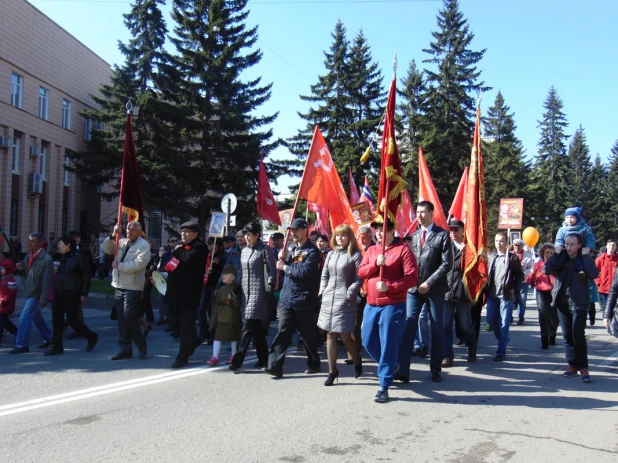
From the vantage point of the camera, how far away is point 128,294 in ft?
26.5

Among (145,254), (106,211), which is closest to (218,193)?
(106,211)

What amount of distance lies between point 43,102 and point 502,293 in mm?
30838

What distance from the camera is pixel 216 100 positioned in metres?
30.4

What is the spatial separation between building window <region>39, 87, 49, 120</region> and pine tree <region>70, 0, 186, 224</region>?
4.83m

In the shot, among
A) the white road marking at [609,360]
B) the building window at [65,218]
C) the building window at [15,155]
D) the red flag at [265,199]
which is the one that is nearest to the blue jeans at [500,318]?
the white road marking at [609,360]

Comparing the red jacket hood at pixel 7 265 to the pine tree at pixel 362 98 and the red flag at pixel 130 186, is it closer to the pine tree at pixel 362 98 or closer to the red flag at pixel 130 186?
the red flag at pixel 130 186

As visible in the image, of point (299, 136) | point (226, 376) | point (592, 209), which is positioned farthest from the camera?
point (592, 209)

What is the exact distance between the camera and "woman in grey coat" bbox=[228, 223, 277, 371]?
734 cm

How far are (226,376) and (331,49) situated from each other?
35.0 metres

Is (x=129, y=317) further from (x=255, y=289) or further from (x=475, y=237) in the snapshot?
(x=475, y=237)

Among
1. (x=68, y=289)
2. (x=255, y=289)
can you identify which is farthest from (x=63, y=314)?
(x=255, y=289)

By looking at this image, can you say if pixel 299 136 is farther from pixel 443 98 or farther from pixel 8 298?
pixel 8 298

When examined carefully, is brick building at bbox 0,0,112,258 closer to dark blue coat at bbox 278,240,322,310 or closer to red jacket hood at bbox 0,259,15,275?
red jacket hood at bbox 0,259,15,275

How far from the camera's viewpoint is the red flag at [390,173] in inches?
266
